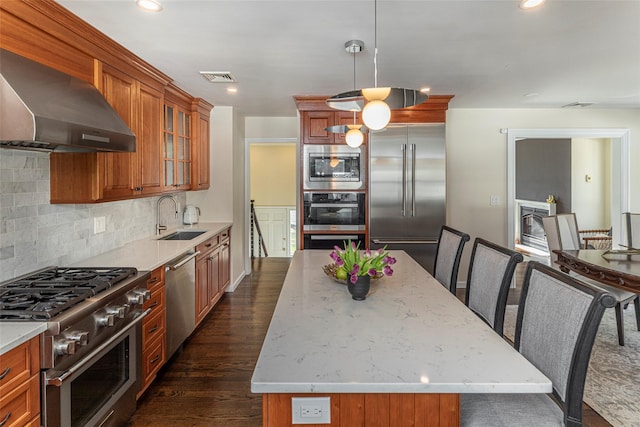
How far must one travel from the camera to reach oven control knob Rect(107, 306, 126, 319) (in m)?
1.96

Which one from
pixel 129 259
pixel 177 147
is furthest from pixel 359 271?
pixel 177 147

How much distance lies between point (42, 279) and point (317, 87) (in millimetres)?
2850

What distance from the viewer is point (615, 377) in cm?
272

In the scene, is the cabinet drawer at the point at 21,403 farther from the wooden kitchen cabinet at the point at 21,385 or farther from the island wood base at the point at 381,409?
the island wood base at the point at 381,409

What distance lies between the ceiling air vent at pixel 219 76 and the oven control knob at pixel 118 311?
2175 mm

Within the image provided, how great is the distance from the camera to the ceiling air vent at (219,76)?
130 inches

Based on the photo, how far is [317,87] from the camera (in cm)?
381

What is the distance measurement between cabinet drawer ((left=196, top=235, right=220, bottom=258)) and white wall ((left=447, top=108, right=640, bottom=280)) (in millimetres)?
3042

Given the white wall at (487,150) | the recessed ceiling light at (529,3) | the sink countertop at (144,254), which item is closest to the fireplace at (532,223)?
the white wall at (487,150)

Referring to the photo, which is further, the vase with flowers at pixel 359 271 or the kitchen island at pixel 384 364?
the vase with flowers at pixel 359 271

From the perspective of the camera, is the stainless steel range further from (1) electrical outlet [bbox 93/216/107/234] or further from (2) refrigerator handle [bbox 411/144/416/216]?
(2) refrigerator handle [bbox 411/144/416/216]

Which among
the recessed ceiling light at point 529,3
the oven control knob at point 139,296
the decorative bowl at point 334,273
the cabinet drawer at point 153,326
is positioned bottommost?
the cabinet drawer at point 153,326

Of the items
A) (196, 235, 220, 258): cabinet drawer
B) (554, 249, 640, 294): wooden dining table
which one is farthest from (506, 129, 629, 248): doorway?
(196, 235, 220, 258): cabinet drawer

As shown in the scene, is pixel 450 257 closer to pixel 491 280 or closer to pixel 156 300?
pixel 491 280
